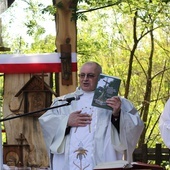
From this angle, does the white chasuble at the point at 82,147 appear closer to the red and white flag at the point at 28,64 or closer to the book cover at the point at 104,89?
the book cover at the point at 104,89

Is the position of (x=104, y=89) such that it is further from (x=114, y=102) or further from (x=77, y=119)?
(x=77, y=119)

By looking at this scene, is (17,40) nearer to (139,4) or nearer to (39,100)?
(139,4)

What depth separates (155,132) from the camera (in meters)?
24.3

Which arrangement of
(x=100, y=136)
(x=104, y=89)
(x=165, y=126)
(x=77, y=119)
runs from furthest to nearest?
(x=100, y=136), (x=77, y=119), (x=165, y=126), (x=104, y=89)

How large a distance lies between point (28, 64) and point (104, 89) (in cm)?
350

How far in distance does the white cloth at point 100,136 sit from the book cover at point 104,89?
392mm

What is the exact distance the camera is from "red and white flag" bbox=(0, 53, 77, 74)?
1076 cm

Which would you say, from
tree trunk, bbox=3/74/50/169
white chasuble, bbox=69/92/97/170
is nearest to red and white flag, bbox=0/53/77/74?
tree trunk, bbox=3/74/50/169


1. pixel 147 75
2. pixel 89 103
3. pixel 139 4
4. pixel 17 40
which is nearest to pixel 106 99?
pixel 89 103

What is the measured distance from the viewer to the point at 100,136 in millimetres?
7977

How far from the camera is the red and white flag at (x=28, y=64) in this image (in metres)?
10.8

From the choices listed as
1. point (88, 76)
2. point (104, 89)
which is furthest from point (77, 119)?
point (104, 89)

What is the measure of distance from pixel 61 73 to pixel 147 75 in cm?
1097

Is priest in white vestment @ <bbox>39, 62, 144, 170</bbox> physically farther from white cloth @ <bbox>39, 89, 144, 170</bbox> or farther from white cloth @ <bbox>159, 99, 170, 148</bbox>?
white cloth @ <bbox>159, 99, 170, 148</bbox>
